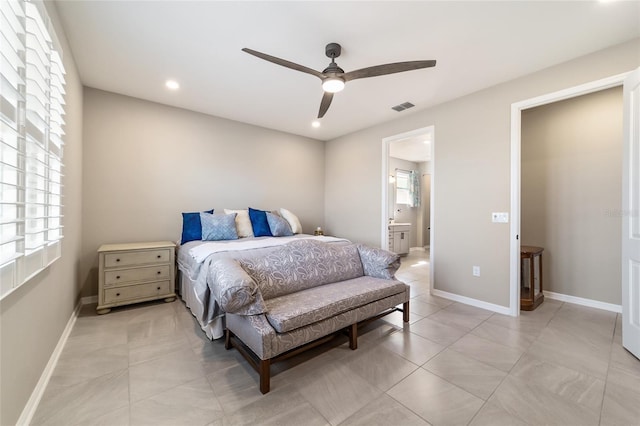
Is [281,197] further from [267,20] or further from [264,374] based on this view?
[264,374]

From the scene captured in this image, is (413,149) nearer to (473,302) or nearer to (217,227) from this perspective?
(473,302)

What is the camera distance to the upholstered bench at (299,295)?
5.57 feet

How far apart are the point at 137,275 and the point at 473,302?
404 cm

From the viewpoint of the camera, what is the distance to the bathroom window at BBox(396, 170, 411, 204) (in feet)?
23.0

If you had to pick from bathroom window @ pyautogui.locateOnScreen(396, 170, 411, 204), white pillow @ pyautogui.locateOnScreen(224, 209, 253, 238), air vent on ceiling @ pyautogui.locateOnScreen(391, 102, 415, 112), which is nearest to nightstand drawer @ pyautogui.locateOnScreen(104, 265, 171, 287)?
white pillow @ pyautogui.locateOnScreen(224, 209, 253, 238)

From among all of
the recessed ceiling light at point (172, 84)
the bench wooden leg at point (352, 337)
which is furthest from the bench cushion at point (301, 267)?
the recessed ceiling light at point (172, 84)

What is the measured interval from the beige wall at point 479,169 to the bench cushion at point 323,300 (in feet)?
3.94

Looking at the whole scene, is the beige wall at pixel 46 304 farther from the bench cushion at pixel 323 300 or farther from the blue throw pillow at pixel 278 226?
the blue throw pillow at pixel 278 226

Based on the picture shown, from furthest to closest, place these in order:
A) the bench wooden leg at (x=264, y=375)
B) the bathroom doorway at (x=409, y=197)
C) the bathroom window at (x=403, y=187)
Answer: the bathroom window at (x=403, y=187) → the bathroom doorway at (x=409, y=197) → the bench wooden leg at (x=264, y=375)

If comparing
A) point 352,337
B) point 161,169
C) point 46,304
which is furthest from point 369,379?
point 161,169

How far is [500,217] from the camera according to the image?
2912 millimetres

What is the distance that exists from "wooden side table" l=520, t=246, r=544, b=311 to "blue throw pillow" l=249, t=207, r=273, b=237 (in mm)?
3280

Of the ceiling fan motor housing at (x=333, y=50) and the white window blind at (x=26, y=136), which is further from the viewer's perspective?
the ceiling fan motor housing at (x=333, y=50)

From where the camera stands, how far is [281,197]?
4.74m
